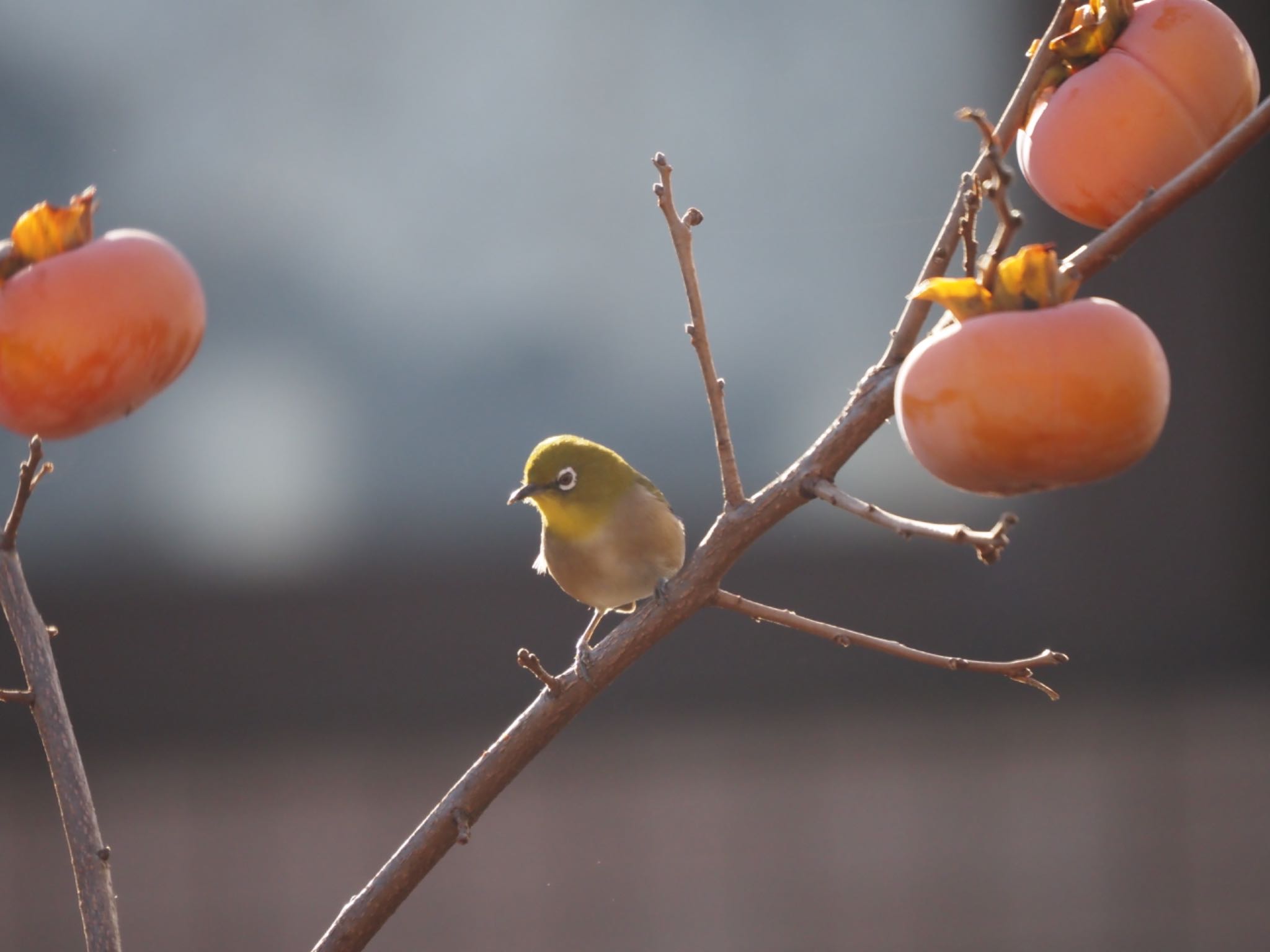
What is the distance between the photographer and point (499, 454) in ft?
14.1

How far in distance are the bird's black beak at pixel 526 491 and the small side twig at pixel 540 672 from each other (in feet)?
3.18

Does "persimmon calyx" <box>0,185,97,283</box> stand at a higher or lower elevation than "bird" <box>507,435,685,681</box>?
higher

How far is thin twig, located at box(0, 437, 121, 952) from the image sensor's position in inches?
43.2

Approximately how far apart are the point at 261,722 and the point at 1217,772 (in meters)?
3.07

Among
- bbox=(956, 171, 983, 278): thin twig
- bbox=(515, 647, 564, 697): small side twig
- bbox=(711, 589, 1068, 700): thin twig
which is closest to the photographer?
bbox=(956, 171, 983, 278): thin twig

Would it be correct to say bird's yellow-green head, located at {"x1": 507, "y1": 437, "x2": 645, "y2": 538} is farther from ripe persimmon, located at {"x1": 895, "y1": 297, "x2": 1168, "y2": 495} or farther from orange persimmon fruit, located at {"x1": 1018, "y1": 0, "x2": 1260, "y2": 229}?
ripe persimmon, located at {"x1": 895, "y1": 297, "x2": 1168, "y2": 495}

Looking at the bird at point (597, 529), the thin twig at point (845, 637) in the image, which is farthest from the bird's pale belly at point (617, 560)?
the thin twig at point (845, 637)

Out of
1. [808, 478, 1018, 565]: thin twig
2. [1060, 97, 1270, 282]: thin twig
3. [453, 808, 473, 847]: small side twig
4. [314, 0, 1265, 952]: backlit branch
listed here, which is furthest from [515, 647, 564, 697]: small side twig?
[1060, 97, 1270, 282]: thin twig

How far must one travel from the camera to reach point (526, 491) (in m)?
2.20

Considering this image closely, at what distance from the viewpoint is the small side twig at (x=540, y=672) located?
3.47 ft

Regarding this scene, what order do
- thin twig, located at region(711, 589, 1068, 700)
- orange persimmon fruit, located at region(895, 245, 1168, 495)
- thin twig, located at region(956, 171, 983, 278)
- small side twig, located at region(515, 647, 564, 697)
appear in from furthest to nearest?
1. thin twig, located at region(711, 589, 1068, 700)
2. small side twig, located at region(515, 647, 564, 697)
3. thin twig, located at region(956, 171, 983, 278)
4. orange persimmon fruit, located at region(895, 245, 1168, 495)

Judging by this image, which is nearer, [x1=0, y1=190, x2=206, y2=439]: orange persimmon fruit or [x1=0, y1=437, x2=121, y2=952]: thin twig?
[x1=0, y1=190, x2=206, y2=439]: orange persimmon fruit

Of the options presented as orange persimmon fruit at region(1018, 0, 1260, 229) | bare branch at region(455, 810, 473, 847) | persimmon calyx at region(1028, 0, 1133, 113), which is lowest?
bare branch at region(455, 810, 473, 847)

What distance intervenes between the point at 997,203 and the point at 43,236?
630mm
